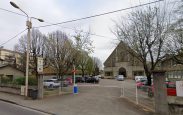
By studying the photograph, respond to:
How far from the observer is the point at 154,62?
2186 centimetres

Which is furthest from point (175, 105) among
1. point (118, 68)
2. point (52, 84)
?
point (118, 68)

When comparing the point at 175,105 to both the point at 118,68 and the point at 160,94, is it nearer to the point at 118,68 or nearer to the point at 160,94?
the point at 160,94

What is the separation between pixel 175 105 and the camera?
1134cm

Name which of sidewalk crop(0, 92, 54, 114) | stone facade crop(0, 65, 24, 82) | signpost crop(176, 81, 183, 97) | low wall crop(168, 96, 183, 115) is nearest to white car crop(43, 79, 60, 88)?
stone facade crop(0, 65, 24, 82)

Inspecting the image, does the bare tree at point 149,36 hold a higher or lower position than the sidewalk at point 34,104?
higher

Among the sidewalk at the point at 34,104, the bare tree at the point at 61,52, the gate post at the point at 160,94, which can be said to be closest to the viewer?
the gate post at the point at 160,94

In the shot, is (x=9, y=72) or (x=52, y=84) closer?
(x=52, y=84)

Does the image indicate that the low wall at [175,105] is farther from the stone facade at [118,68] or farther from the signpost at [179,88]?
the stone facade at [118,68]

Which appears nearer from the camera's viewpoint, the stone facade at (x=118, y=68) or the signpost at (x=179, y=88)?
the signpost at (x=179, y=88)

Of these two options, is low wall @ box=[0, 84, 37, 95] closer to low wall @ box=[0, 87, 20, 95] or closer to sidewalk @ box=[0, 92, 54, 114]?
low wall @ box=[0, 87, 20, 95]

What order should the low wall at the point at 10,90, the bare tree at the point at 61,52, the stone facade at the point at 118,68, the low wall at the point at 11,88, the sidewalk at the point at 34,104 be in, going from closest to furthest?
the sidewalk at the point at 34,104, the low wall at the point at 11,88, the low wall at the point at 10,90, the bare tree at the point at 61,52, the stone facade at the point at 118,68

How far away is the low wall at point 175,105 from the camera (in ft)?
36.4

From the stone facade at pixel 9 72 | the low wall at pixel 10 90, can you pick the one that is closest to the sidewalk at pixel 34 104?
the low wall at pixel 10 90

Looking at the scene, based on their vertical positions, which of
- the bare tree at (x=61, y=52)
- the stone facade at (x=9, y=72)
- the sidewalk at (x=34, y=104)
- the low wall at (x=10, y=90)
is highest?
the bare tree at (x=61, y=52)
